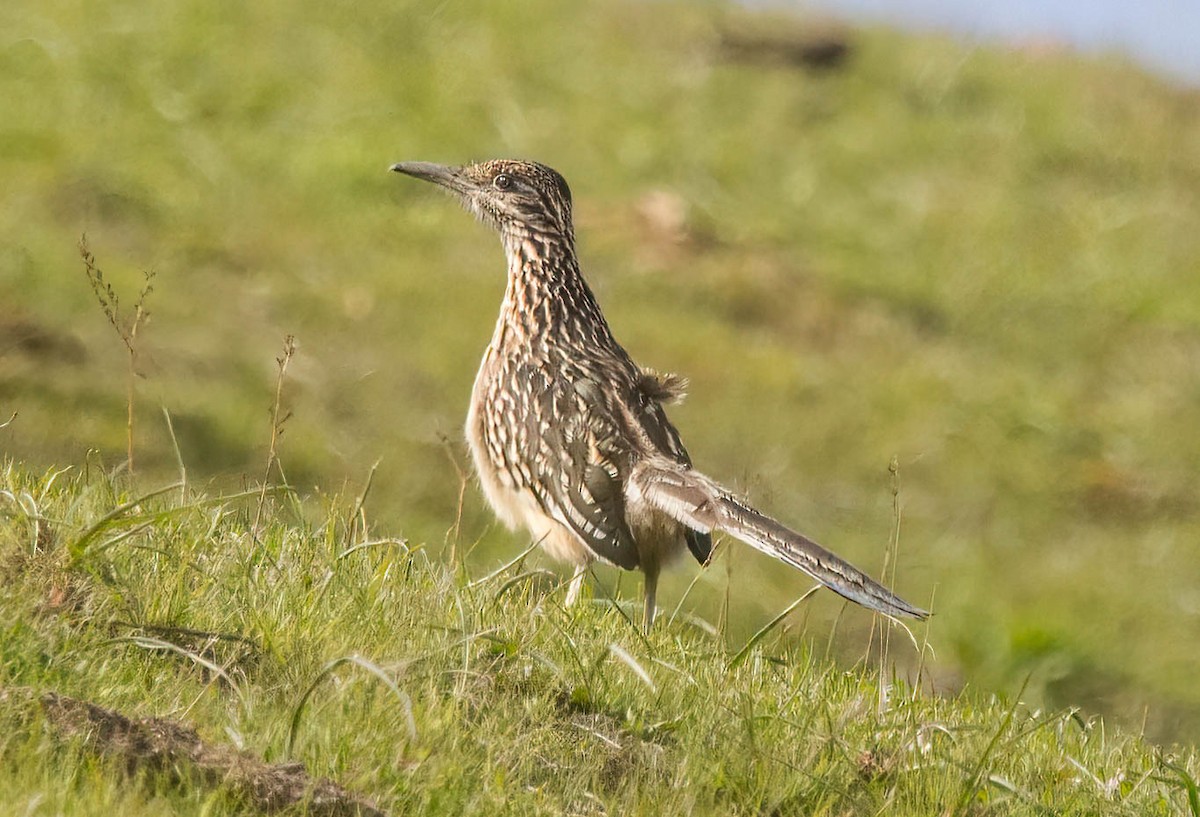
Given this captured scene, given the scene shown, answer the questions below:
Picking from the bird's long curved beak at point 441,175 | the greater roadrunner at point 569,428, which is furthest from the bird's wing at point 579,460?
the bird's long curved beak at point 441,175

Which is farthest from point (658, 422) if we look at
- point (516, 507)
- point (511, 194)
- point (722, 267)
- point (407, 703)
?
point (722, 267)

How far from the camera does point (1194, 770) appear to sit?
6293 millimetres

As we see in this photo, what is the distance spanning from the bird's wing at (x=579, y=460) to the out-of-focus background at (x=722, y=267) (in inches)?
190

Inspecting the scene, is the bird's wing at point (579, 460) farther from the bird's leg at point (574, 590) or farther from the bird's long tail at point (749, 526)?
the bird's leg at point (574, 590)

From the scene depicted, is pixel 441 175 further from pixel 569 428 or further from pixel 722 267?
pixel 722 267

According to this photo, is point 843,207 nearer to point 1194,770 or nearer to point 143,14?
point 143,14

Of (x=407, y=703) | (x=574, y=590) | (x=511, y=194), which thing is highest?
(x=511, y=194)

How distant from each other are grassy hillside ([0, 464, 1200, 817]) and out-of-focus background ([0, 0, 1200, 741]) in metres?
6.59

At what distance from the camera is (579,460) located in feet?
25.5

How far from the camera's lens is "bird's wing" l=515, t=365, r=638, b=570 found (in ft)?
25.0

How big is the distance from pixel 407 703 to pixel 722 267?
1498 centimetres

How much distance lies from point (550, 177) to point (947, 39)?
16.2m

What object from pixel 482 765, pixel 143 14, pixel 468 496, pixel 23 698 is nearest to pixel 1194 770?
pixel 482 765

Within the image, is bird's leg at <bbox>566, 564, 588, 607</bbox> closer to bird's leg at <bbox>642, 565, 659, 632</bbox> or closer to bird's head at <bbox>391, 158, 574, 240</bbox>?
bird's leg at <bbox>642, 565, 659, 632</bbox>
